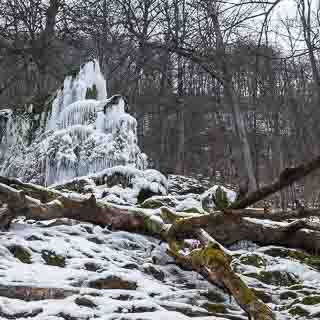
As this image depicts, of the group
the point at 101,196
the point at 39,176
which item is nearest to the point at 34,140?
the point at 39,176

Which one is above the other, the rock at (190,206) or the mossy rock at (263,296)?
the rock at (190,206)

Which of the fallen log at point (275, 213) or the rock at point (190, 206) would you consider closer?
the fallen log at point (275, 213)

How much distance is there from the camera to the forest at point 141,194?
3.95 meters

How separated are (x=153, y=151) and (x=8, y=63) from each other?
636 centimetres

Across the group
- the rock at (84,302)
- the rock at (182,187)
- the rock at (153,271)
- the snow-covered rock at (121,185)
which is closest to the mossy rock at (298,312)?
the rock at (153,271)

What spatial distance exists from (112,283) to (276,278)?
6.35 ft

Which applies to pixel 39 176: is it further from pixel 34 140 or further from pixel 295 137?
pixel 295 137

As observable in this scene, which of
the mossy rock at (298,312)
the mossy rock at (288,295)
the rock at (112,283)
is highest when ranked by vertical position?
the rock at (112,283)

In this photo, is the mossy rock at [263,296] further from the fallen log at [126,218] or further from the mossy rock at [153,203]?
the mossy rock at [153,203]

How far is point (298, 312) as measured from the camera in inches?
163

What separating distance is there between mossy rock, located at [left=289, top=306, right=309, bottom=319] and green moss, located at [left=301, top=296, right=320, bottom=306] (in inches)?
7.1

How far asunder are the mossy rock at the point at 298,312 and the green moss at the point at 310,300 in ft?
0.59

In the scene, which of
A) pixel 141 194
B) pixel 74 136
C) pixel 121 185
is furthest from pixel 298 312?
pixel 74 136

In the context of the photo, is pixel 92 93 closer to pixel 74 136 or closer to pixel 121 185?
pixel 74 136
